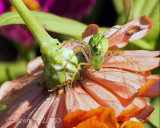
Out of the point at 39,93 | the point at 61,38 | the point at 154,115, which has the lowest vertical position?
the point at 154,115

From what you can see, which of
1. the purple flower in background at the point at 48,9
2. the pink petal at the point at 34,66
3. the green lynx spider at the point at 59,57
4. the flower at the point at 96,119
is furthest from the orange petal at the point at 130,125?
the purple flower in background at the point at 48,9

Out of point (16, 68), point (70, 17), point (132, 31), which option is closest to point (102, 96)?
point (132, 31)

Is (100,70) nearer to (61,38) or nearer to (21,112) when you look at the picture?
(21,112)

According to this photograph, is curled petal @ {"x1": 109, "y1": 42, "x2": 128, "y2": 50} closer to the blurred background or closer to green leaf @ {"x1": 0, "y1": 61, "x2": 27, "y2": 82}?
the blurred background

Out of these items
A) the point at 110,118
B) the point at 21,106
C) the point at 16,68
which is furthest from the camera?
the point at 16,68

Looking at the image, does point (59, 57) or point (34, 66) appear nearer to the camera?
point (59, 57)

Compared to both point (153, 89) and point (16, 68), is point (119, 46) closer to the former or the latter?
point (153, 89)

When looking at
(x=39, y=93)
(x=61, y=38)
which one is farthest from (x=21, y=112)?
(x=61, y=38)
